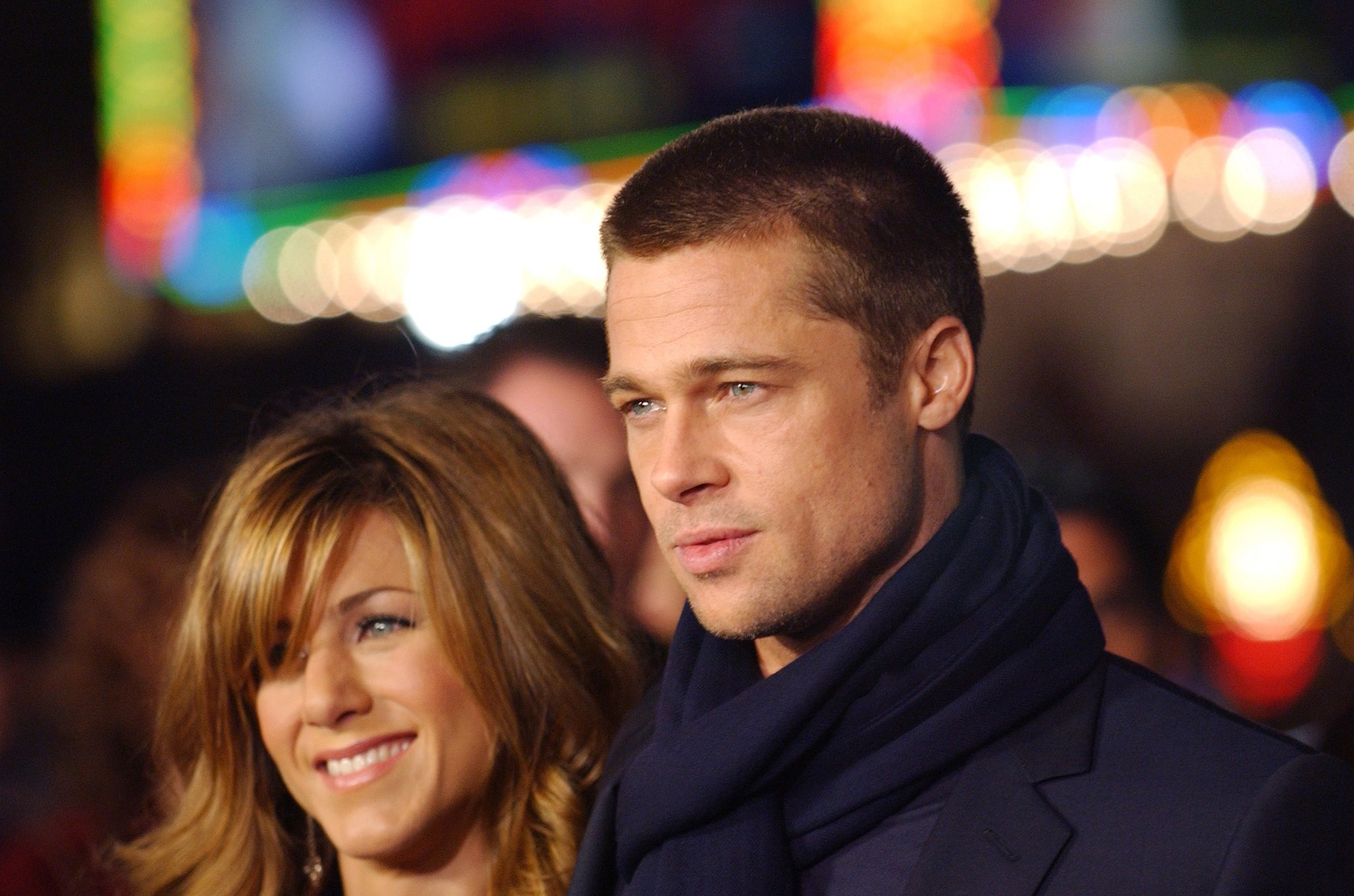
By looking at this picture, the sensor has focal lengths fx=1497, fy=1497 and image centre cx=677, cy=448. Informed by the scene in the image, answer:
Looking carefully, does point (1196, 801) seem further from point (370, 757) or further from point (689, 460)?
point (370, 757)

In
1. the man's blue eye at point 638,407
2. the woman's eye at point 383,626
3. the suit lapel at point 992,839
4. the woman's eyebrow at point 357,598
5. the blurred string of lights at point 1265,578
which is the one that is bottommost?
the blurred string of lights at point 1265,578

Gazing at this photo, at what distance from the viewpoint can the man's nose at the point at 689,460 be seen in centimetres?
207

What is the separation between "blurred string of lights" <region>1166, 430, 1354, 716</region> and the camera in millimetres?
8953

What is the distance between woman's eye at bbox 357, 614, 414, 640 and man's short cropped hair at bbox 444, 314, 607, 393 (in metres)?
1.44

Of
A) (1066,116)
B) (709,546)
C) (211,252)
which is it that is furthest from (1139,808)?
(211,252)

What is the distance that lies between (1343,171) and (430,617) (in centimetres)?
1083

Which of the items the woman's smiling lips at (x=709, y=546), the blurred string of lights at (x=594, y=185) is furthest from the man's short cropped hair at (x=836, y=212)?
the blurred string of lights at (x=594, y=185)

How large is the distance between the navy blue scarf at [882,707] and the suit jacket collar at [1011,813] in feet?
0.09

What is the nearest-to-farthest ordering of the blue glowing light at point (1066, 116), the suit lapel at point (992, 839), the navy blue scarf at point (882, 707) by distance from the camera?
the suit lapel at point (992, 839) → the navy blue scarf at point (882, 707) → the blue glowing light at point (1066, 116)

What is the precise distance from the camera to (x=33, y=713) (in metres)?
5.86

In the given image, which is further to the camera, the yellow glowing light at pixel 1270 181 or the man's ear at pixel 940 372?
the yellow glowing light at pixel 1270 181

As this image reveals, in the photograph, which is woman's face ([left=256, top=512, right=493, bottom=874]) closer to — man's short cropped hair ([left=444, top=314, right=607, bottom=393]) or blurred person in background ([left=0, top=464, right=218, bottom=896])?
blurred person in background ([left=0, top=464, right=218, bottom=896])

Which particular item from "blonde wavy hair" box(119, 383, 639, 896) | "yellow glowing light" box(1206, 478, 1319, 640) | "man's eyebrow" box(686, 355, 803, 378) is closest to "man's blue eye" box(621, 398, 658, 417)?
"man's eyebrow" box(686, 355, 803, 378)

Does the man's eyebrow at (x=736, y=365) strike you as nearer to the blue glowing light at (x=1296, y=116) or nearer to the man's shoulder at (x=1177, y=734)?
the man's shoulder at (x=1177, y=734)
